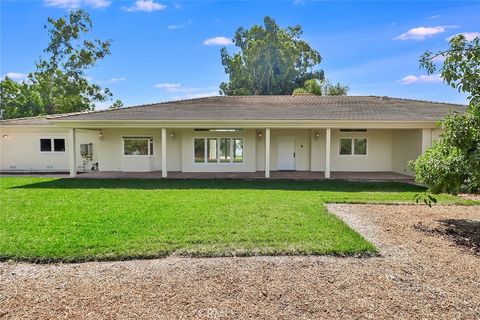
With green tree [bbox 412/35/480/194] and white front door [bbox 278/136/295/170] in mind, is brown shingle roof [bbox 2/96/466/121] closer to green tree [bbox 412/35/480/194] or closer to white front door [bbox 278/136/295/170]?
white front door [bbox 278/136/295/170]

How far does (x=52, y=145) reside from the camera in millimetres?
19328

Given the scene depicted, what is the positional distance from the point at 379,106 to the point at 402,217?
11122 millimetres

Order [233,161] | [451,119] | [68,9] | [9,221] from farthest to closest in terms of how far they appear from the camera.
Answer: [68,9]
[233,161]
[9,221]
[451,119]

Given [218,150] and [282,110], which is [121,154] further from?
[282,110]

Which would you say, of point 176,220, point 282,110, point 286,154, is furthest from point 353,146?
point 176,220

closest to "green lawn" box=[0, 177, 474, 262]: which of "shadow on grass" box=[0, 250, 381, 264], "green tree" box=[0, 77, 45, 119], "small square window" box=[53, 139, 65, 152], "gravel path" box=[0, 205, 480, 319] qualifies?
"shadow on grass" box=[0, 250, 381, 264]

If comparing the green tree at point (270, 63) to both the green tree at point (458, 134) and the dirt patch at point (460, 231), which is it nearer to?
the dirt patch at point (460, 231)

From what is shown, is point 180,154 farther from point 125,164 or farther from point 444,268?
point 444,268

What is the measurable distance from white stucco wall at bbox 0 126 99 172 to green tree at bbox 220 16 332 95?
2331cm

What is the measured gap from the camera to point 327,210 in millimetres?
8727

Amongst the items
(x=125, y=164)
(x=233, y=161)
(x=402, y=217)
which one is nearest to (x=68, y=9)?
(x=125, y=164)

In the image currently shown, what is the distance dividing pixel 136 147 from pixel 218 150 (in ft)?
13.9

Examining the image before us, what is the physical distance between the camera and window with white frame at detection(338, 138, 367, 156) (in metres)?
18.1

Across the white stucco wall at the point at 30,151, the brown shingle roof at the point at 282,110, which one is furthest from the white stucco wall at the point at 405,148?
the white stucco wall at the point at 30,151
